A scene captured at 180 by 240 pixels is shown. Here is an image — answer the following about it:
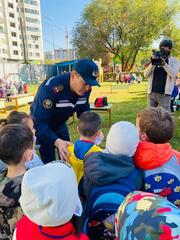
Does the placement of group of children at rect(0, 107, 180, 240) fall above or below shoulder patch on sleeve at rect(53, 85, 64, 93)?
below

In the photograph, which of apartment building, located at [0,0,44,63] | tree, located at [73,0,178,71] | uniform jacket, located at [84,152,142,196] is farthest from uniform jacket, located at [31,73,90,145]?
apartment building, located at [0,0,44,63]

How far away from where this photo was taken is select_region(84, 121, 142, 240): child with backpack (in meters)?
1.69

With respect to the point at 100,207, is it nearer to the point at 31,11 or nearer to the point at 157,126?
the point at 157,126

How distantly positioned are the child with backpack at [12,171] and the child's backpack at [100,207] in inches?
18.4

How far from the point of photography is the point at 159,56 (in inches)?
201

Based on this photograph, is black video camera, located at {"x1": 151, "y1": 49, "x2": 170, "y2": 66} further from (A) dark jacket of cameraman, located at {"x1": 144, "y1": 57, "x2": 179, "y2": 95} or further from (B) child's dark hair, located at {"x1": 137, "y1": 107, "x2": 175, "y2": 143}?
(B) child's dark hair, located at {"x1": 137, "y1": 107, "x2": 175, "y2": 143}

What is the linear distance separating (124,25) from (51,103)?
4102 centimetres

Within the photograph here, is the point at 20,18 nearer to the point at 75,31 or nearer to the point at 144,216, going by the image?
the point at 75,31

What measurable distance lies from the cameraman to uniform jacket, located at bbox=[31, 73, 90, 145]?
259cm

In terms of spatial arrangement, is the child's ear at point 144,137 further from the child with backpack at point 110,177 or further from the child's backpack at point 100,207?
the child's backpack at point 100,207

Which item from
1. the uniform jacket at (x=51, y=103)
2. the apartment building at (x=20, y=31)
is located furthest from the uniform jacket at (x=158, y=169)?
the apartment building at (x=20, y=31)

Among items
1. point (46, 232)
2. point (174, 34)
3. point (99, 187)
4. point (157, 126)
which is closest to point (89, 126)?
point (157, 126)

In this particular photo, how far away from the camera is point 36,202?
4.10 ft

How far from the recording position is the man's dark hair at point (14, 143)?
2031 mm
